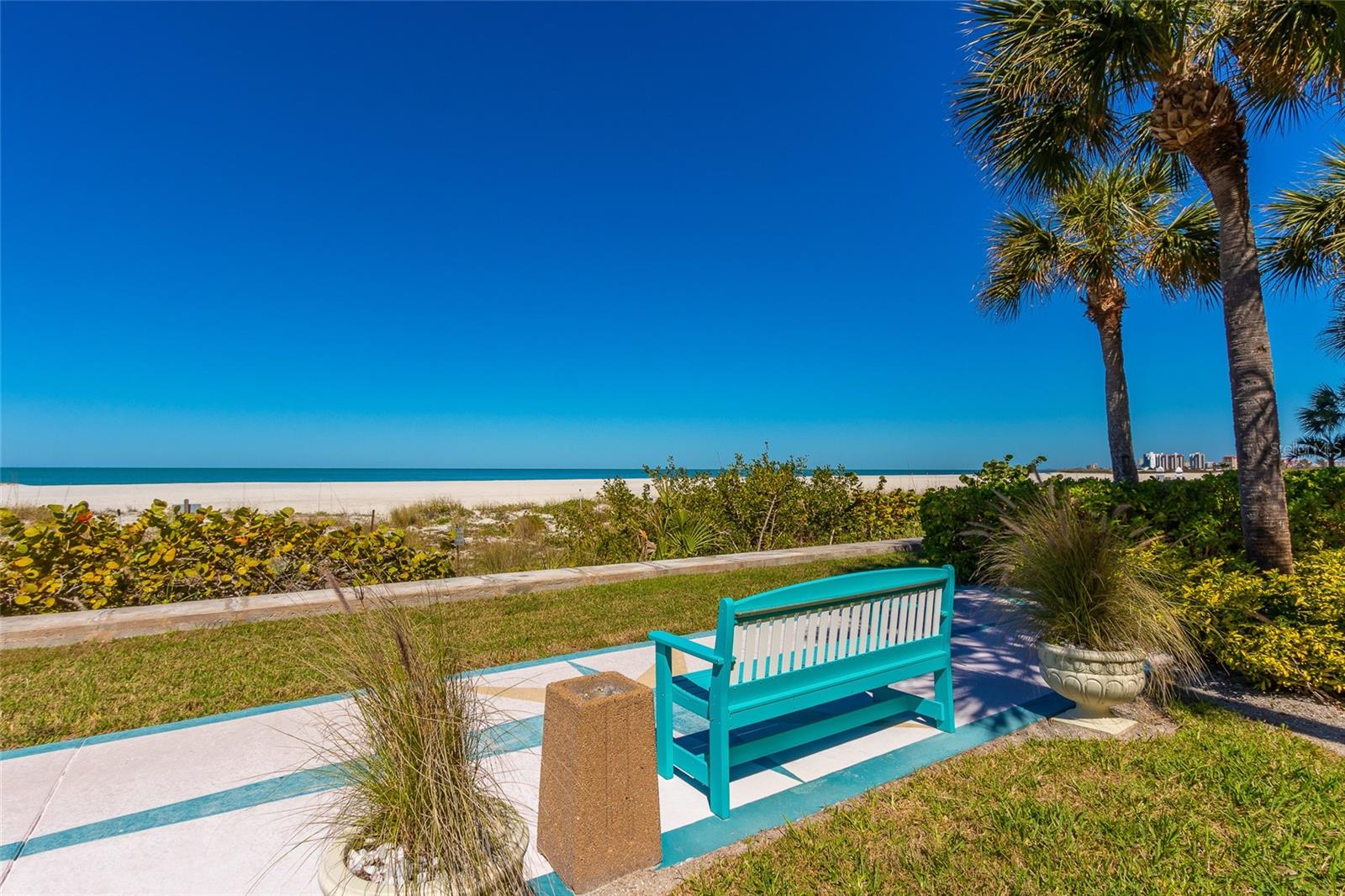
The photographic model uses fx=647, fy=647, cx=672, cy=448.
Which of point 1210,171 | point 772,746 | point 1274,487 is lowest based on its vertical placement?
point 772,746

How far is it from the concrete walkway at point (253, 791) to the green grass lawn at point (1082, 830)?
256 mm

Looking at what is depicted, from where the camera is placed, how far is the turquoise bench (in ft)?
9.25

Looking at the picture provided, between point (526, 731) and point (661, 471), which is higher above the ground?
point (661, 471)

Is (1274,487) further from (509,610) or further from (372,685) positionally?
(509,610)

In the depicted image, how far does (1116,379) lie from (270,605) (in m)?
11.4

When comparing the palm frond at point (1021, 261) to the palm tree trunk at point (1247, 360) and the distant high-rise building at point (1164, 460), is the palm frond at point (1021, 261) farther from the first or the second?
the distant high-rise building at point (1164, 460)

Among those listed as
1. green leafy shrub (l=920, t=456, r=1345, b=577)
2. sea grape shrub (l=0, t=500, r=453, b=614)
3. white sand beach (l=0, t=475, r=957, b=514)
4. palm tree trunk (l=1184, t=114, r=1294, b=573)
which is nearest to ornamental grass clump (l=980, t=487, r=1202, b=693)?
green leafy shrub (l=920, t=456, r=1345, b=577)

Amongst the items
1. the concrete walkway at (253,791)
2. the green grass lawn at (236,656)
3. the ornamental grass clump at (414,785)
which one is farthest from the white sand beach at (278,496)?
the ornamental grass clump at (414,785)

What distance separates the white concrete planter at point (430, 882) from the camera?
A: 1658 millimetres

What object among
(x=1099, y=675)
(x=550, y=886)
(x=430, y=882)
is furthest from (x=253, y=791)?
(x=1099, y=675)

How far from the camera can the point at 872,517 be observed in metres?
12.5

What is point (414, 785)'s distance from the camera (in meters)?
1.82

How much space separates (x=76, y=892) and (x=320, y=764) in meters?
1.08

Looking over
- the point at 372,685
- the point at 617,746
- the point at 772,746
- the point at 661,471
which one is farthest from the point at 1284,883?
the point at 661,471
